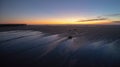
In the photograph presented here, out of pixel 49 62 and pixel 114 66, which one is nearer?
pixel 114 66

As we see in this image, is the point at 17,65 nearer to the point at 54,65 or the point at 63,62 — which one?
the point at 54,65

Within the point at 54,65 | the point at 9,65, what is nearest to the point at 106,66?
the point at 54,65

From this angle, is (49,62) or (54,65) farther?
(49,62)

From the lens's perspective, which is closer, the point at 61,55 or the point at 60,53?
the point at 61,55

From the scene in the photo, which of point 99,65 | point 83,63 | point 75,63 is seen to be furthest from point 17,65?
point 99,65

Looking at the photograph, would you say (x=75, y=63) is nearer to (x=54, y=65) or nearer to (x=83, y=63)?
(x=83, y=63)

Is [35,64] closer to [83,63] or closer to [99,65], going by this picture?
[83,63]

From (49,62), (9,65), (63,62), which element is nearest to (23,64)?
(9,65)
